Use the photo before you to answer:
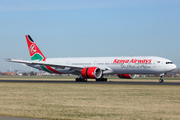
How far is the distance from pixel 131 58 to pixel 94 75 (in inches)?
275

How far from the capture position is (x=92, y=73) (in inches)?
1977

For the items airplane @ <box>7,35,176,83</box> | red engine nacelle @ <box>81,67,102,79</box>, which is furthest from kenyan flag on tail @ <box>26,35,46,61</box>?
red engine nacelle @ <box>81,67,102,79</box>

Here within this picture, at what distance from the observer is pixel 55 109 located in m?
16.8

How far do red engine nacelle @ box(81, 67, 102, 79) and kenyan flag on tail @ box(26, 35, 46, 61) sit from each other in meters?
14.4

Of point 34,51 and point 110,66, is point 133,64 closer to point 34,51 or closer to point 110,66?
point 110,66

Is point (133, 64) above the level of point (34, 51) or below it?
below

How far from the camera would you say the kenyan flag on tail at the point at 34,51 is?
205 feet

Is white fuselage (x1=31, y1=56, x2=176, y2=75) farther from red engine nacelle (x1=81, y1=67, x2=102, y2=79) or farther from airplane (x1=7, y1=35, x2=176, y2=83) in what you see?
red engine nacelle (x1=81, y1=67, x2=102, y2=79)

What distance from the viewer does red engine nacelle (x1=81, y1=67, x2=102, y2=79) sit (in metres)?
50.3

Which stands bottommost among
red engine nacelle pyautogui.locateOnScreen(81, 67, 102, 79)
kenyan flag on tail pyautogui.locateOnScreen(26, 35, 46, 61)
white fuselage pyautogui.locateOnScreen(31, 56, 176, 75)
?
red engine nacelle pyautogui.locateOnScreen(81, 67, 102, 79)

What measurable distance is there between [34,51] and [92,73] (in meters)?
17.5

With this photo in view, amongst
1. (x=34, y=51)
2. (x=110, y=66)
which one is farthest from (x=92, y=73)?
(x=34, y=51)

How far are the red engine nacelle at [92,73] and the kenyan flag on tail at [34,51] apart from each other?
47.4 feet

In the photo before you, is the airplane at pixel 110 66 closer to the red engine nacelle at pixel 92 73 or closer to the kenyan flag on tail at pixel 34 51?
the red engine nacelle at pixel 92 73
